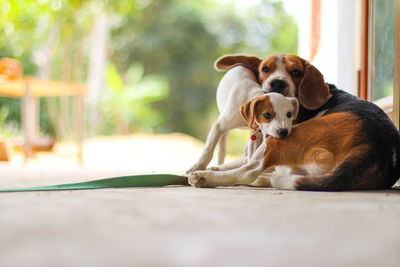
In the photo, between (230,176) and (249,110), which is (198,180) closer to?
(230,176)

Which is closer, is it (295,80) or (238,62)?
(295,80)

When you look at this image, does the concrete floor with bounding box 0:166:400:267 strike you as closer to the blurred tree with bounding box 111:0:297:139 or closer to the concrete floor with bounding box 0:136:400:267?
the concrete floor with bounding box 0:136:400:267

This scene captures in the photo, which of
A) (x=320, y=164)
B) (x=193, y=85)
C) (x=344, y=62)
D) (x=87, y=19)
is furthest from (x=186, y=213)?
(x=193, y=85)

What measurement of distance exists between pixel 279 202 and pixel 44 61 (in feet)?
38.1

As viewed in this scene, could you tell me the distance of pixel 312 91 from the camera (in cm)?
206

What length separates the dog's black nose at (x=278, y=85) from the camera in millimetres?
2084

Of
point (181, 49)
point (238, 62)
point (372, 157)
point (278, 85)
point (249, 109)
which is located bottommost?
point (372, 157)

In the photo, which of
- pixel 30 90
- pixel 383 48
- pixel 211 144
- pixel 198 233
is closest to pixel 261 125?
pixel 211 144

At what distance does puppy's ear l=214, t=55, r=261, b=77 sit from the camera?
2.34 m

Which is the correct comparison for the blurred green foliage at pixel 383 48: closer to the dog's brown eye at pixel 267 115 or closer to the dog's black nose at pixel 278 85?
the dog's black nose at pixel 278 85

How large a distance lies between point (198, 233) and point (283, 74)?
1.43m

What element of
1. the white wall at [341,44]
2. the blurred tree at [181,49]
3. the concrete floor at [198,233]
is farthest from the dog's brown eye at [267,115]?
the blurred tree at [181,49]

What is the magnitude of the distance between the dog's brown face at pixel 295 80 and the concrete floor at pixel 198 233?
83cm

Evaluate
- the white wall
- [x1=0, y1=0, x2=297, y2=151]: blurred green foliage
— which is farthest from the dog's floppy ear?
[x1=0, y1=0, x2=297, y2=151]: blurred green foliage
